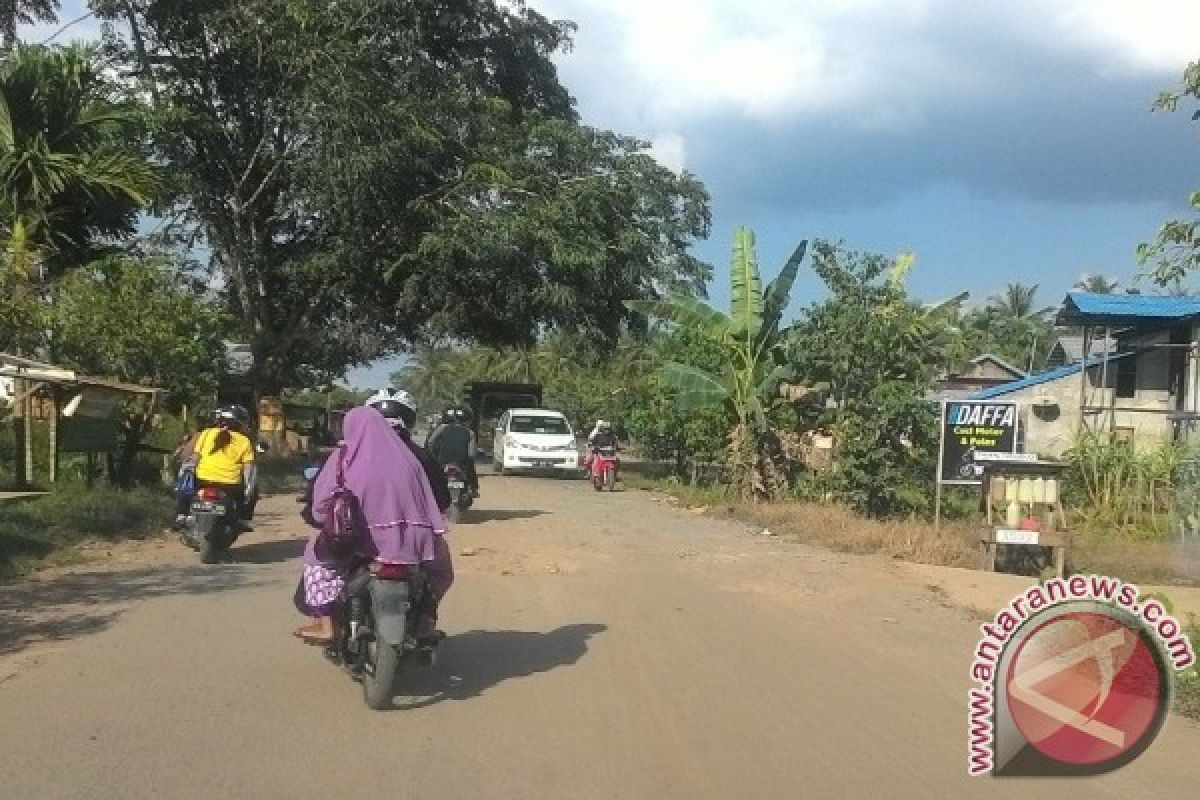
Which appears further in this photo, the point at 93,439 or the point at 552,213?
the point at 552,213

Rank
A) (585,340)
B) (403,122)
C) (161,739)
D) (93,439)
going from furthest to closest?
(585,340)
(403,122)
(93,439)
(161,739)

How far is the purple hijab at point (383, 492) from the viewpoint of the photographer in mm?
6832

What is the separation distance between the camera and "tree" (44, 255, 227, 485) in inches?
707

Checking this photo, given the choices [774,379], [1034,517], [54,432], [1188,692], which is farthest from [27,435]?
[1188,692]

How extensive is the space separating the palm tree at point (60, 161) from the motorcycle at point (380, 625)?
9582 millimetres

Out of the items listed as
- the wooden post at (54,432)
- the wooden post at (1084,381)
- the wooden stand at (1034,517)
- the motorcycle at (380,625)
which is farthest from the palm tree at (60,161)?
the wooden post at (1084,381)

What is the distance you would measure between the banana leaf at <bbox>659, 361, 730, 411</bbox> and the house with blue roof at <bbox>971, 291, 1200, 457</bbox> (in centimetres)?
511

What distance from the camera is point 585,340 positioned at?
33.1 metres

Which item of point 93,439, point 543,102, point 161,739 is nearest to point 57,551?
point 93,439

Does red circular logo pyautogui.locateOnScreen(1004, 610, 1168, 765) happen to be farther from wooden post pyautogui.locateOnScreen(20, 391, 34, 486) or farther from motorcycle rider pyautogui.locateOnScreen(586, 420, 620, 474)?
motorcycle rider pyautogui.locateOnScreen(586, 420, 620, 474)

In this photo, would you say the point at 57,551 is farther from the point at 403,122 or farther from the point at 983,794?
the point at 403,122

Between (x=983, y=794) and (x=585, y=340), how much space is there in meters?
27.8

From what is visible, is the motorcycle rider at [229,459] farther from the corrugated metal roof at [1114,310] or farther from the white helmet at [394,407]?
the corrugated metal roof at [1114,310]

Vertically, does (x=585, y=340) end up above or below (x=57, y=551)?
above
